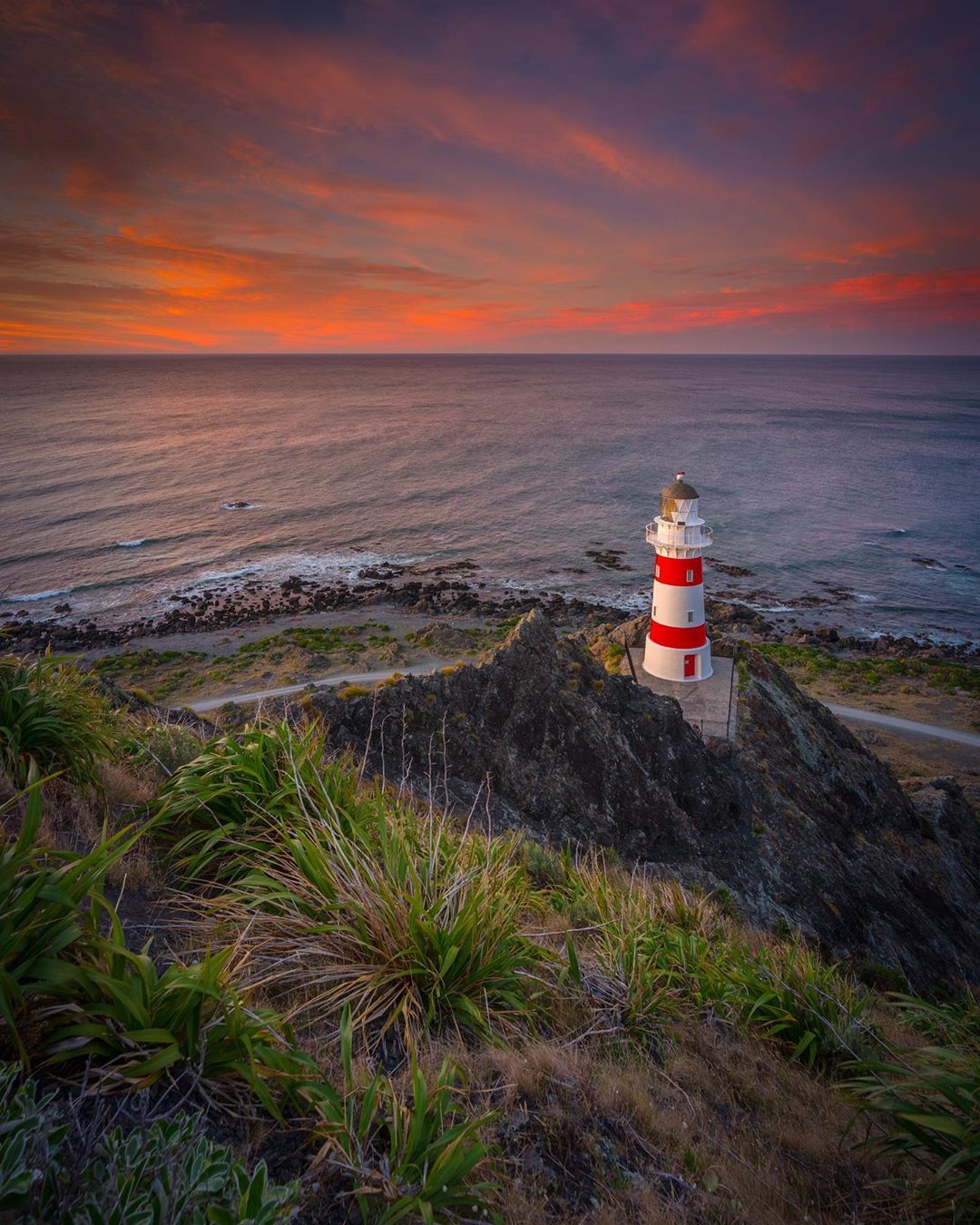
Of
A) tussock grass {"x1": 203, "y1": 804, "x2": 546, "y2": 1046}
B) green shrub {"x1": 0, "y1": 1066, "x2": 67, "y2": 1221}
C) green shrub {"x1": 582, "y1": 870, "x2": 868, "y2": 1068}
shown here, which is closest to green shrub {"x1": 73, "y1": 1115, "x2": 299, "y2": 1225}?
green shrub {"x1": 0, "y1": 1066, "x2": 67, "y2": 1221}

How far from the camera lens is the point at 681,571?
2148 centimetres

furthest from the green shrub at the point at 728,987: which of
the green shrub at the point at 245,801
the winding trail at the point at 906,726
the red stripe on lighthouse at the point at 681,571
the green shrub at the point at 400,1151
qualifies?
the winding trail at the point at 906,726

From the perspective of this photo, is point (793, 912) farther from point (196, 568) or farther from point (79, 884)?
point (196, 568)

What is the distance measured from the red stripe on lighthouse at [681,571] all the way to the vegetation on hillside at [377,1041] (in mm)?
16358

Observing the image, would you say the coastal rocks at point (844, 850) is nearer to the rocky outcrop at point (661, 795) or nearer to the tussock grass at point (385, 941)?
the rocky outcrop at point (661, 795)

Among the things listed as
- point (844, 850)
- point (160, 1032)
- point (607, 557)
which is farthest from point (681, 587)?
point (607, 557)

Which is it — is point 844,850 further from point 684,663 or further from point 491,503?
point 491,503

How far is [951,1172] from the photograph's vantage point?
3307 mm

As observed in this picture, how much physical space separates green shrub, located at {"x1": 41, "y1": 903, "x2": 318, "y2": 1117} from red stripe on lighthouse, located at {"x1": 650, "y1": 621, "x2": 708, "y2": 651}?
20.1 m

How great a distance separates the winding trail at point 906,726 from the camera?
29.0m

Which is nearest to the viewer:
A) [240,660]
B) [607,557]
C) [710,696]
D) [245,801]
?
[245,801]

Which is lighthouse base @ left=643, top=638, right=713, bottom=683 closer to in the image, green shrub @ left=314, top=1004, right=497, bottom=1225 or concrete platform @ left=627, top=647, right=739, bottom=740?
concrete platform @ left=627, top=647, right=739, bottom=740

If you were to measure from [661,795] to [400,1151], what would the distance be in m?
14.0

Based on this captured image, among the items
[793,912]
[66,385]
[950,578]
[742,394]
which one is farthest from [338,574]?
[66,385]
